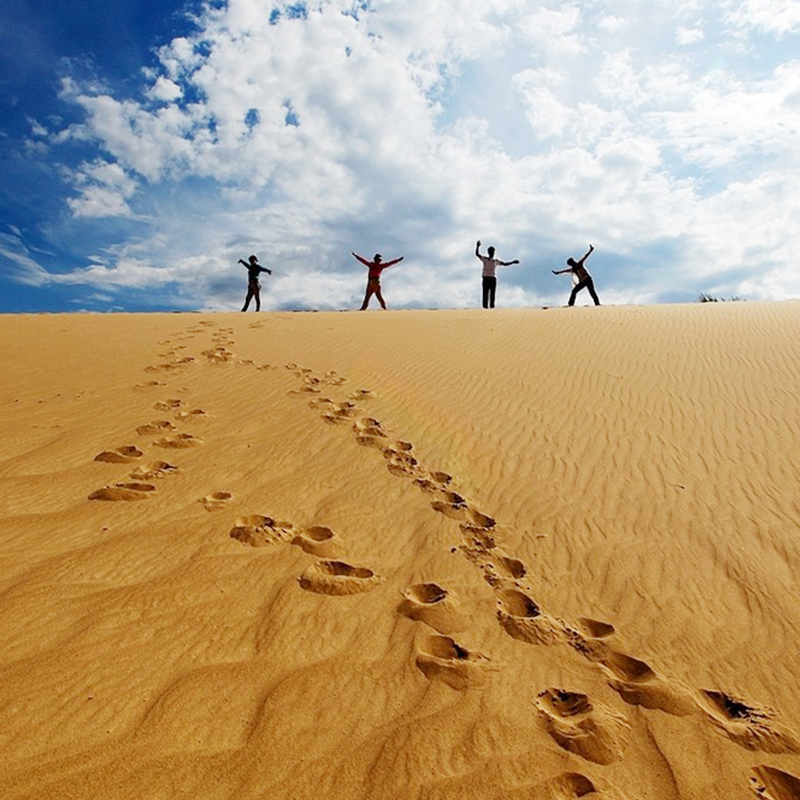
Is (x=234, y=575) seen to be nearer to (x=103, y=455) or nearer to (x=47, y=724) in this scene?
(x=47, y=724)

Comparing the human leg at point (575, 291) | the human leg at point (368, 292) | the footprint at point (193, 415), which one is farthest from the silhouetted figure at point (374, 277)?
the footprint at point (193, 415)

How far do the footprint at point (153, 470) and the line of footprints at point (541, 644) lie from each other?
87cm

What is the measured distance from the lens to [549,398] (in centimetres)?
626

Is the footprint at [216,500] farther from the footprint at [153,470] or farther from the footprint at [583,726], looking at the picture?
the footprint at [583,726]

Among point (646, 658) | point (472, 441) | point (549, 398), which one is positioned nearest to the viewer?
point (646, 658)

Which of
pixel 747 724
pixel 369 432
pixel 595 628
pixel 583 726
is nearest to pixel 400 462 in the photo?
pixel 369 432

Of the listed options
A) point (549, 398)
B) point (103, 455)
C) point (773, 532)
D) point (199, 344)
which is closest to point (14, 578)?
point (103, 455)

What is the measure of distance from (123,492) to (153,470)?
1.28ft

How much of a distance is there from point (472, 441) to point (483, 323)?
246 inches

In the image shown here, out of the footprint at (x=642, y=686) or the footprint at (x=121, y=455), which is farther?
the footprint at (x=121, y=455)

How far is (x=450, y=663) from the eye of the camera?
7.87ft

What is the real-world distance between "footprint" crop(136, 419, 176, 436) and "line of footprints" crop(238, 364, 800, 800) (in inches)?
68.7

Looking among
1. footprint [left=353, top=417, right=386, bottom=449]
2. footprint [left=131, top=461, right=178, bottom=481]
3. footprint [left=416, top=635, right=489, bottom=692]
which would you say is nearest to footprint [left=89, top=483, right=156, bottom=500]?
footprint [left=131, top=461, right=178, bottom=481]

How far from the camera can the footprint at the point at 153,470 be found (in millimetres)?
3814
